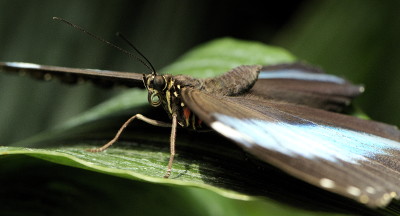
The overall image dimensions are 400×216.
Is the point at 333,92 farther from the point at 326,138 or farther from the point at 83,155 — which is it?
the point at 83,155

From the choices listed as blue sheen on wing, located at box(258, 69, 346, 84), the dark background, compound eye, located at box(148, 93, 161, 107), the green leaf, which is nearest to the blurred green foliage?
the dark background

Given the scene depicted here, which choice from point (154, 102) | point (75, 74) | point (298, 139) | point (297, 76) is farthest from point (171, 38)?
point (298, 139)

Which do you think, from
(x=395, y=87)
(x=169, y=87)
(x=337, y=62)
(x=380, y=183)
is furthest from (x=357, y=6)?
(x=380, y=183)

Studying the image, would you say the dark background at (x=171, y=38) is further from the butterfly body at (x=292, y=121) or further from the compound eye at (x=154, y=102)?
the compound eye at (x=154, y=102)

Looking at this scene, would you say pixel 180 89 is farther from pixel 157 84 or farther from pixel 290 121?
pixel 290 121

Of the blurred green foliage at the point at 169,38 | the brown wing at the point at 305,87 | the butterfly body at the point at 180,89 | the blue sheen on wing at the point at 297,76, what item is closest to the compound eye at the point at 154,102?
the butterfly body at the point at 180,89
